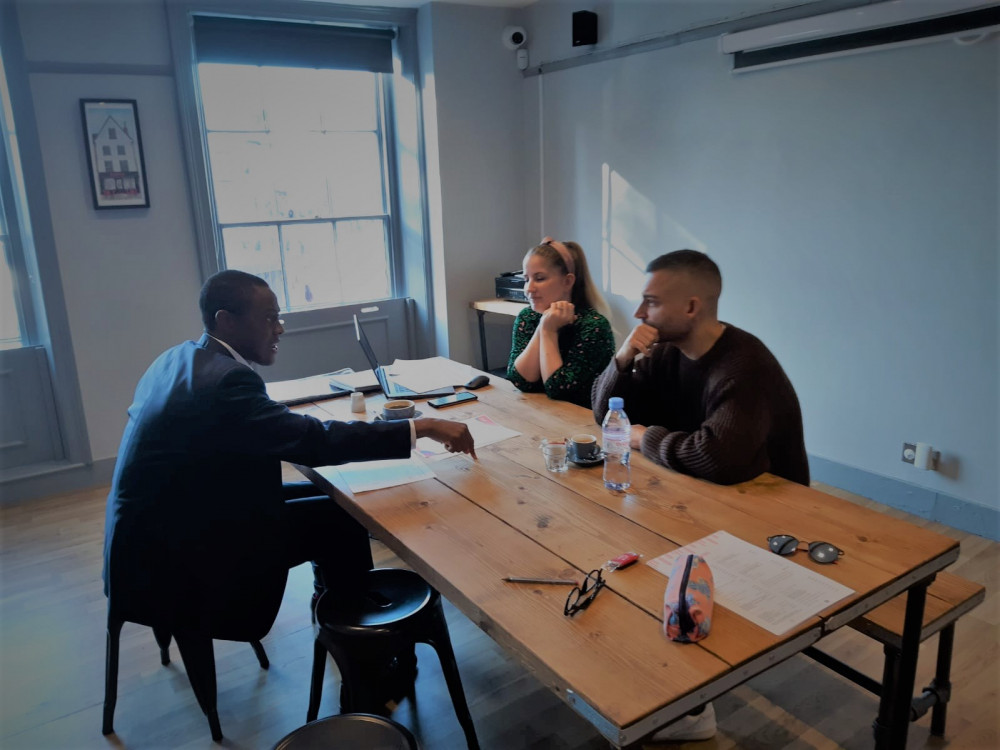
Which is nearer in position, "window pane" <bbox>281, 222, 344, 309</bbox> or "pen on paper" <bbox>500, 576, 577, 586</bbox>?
A: "pen on paper" <bbox>500, 576, 577, 586</bbox>

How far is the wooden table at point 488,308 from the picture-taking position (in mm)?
4410

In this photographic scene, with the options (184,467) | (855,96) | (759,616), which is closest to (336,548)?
(184,467)

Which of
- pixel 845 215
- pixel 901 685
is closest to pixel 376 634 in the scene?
pixel 901 685

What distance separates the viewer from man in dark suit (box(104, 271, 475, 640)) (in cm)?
171

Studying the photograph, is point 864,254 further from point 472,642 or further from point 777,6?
point 472,642

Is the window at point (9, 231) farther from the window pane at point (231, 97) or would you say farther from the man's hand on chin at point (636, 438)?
the man's hand on chin at point (636, 438)

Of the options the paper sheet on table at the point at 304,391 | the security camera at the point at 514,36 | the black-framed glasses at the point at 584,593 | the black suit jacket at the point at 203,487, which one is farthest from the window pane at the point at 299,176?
the black-framed glasses at the point at 584,593

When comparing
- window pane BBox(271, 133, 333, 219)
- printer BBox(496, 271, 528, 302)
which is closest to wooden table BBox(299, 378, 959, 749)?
printer BBox(496, 271, 528, 302)

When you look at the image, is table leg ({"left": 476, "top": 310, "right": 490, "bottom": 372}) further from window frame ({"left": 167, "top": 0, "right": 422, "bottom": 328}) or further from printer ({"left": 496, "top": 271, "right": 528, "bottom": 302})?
window frame ({"left": 167, "top": 0, "right": 422, "bottom": 328})

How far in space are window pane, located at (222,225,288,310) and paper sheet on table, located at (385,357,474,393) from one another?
1698mm

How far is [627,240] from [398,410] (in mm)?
2371

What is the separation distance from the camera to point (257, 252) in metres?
4.36

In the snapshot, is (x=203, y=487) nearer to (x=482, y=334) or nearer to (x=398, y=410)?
(x=398, y=410)

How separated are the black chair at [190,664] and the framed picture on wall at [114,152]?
2516 mm
